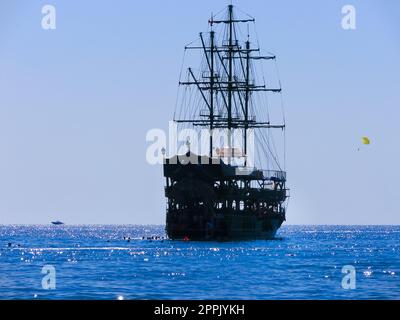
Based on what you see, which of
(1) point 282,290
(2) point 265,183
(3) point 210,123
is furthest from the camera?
(2) point 265,183

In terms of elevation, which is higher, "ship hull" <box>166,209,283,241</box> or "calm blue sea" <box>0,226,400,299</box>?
"ship hull" <box>166,209,283,241</box>

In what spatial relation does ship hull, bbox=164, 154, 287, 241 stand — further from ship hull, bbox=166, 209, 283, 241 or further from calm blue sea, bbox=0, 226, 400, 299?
calm blue sea, bbox=0, 226, 400, 299

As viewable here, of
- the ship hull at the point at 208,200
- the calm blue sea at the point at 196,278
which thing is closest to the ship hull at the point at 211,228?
the ship hull at the point at 208,200

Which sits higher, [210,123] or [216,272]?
[210,123]

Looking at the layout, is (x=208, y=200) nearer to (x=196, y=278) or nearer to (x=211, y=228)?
(x=211, y=228)

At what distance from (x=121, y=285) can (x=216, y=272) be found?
1161 cm

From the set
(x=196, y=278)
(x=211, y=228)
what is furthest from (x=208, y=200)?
(x=196, y=278)

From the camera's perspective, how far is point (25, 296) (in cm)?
4325

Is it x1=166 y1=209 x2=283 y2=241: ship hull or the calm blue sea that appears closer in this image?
the calm blue sea

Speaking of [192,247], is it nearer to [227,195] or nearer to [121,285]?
[227,195]

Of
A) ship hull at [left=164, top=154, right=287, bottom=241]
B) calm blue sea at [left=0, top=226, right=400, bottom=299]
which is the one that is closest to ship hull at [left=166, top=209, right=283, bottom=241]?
ship hull at [left=164, top=154, right=287, bottom=241]
